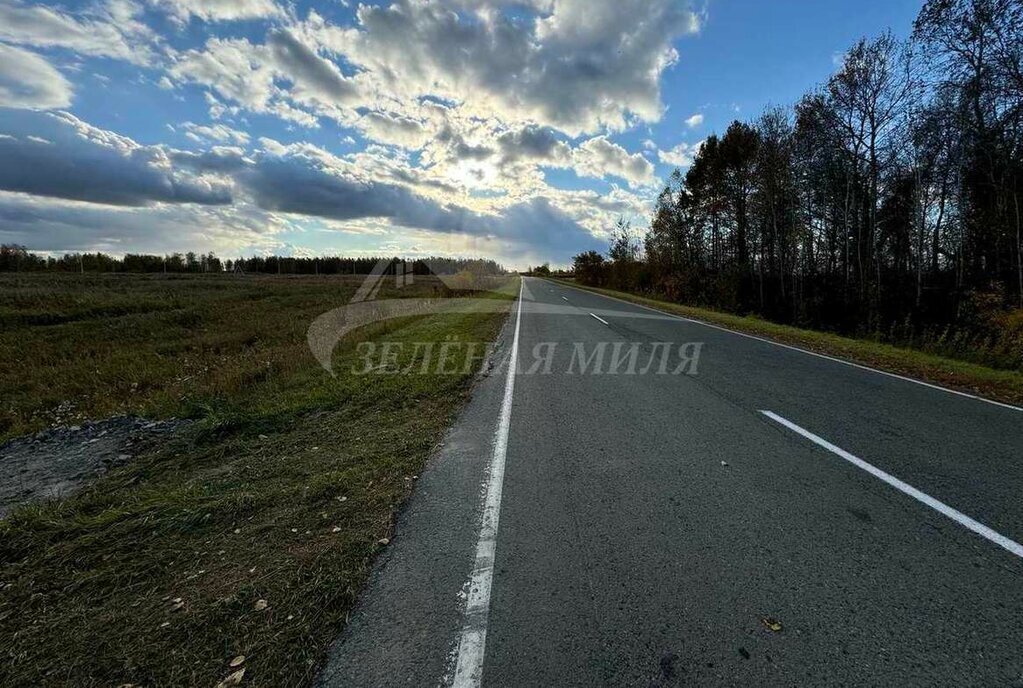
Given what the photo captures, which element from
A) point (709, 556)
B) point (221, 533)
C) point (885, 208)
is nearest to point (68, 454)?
point (221, 533)

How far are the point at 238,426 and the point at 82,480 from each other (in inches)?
65.4

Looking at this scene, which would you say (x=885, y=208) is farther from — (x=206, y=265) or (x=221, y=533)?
(x=206, y=265)

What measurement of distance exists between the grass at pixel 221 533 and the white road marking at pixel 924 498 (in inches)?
166

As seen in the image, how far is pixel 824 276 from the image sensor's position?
2620 cm

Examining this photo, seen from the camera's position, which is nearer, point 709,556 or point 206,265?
point 709,556

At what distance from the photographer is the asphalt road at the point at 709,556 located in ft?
7.54

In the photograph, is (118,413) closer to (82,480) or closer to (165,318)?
(82,480)

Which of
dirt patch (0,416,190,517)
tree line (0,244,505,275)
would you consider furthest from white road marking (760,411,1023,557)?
tree line (0,244,505,275)

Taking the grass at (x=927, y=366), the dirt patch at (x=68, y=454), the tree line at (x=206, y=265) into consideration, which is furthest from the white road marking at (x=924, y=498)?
the tree line at (x=206, y=265)

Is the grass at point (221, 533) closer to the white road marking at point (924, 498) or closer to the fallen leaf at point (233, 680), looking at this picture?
the fallen leaf at point (233, 680)

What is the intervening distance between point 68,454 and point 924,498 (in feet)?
29.5

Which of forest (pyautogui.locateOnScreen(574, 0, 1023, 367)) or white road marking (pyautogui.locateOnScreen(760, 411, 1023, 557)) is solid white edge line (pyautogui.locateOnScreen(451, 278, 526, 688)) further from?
forest (pyautogui.locateOnScreen(574, 0, 1023, 367))

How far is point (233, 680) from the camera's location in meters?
2.24

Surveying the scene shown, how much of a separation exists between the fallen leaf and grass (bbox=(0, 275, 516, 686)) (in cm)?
4
